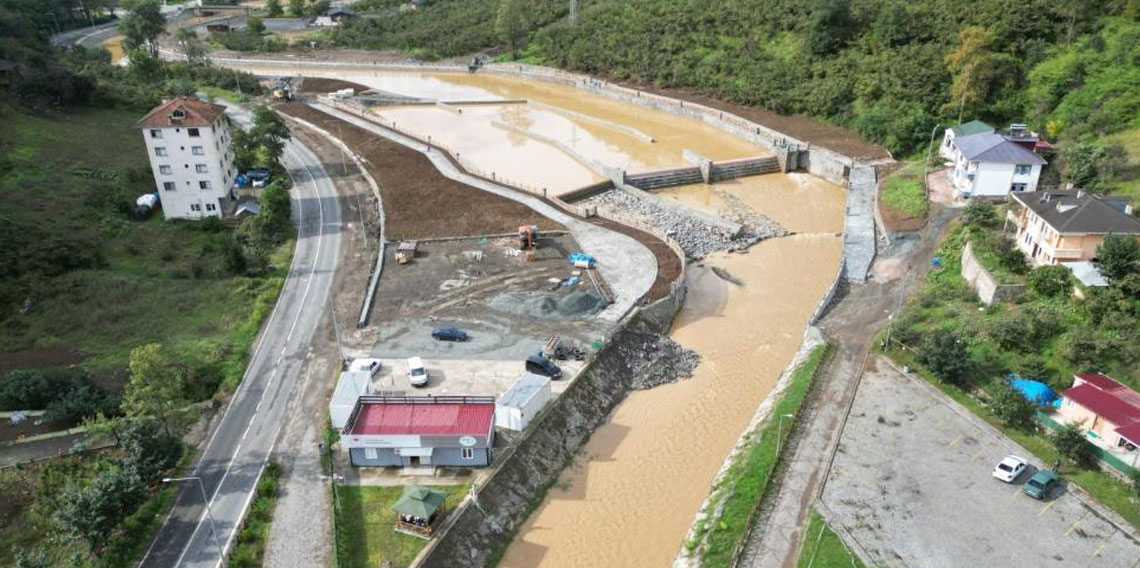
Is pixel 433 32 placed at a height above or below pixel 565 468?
above

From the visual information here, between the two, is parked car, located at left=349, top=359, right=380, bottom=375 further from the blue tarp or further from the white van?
the blue tarp

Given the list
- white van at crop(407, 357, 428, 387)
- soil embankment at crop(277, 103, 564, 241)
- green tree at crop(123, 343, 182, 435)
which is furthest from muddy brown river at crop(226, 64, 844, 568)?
green tree at crop(123, 343, 182, 435)

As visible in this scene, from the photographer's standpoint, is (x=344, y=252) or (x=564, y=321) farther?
(x=344, y=252)

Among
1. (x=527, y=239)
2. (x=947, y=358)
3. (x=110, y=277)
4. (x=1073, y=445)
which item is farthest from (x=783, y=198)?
(x=110, y=277)

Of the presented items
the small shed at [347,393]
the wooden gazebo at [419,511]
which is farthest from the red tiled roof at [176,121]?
the wooden gazebo at [419,511]

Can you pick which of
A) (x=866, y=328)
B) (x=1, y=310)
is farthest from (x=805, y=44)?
(x=1, y=310)

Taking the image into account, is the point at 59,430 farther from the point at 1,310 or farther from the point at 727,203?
the point at 727,203

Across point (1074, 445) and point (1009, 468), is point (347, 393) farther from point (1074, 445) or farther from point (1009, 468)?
point (1074, 445)
